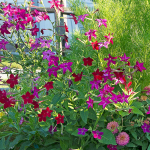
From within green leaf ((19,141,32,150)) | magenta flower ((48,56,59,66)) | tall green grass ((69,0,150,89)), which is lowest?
green leaf ((19,141,32,150))

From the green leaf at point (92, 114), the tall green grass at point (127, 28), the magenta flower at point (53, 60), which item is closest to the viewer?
the magenta flower at point (53, 60)

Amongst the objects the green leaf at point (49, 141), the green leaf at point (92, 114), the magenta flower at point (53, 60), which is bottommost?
the green leaf at point (49, 141)

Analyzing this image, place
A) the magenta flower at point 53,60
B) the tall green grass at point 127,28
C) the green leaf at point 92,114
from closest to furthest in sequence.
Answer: the magenta flower at point 53,60
the green leaf at point 92,114
the tall green grass at point 127,28

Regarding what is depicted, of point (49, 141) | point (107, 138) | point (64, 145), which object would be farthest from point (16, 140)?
point (107, 138)

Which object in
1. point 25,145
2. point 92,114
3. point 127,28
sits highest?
point 127,28

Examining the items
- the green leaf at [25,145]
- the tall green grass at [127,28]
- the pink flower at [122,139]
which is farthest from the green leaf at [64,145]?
the tall green grass at [127,28]

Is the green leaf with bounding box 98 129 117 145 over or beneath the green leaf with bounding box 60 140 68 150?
over

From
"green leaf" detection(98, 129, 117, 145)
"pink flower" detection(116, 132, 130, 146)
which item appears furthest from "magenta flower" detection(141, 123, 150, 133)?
"green leaf" detection(98, 129, 117, 145)

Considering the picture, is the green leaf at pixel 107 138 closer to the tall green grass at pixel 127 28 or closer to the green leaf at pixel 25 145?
the green leaf at pixel 25 145

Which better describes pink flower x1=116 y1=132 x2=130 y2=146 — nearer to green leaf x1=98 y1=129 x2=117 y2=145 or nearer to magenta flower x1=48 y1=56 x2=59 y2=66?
green leaf x1=98 y1=129 x2=117 y2=145

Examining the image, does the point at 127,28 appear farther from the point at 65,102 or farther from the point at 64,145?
the point at 64,145

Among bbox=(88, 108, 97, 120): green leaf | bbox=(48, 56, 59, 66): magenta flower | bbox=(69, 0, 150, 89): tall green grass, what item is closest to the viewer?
bbox=(48, 56, 59, 66): magenta flower

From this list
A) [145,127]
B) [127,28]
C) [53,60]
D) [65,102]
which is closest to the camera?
[53,60]

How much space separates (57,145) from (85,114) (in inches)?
14.6
